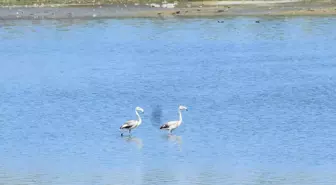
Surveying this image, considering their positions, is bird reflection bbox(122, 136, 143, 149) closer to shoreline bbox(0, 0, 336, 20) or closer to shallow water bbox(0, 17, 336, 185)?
shallow water bbox(0, 17, 336, 185)

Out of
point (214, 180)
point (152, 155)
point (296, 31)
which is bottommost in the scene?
point (214, 180)

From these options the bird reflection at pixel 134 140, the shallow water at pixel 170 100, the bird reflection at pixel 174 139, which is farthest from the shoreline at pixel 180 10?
the bird reflection at pixel 134 140

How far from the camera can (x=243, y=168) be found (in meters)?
17.6

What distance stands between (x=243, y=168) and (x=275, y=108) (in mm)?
5618

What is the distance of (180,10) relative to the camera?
4031 centimetres

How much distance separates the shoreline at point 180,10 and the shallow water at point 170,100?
67cm

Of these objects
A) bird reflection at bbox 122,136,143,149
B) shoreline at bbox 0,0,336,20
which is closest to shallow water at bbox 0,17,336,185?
bird reflection at bbox 122,136,143,149

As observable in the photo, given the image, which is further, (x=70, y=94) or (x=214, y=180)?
(x=70, y=94)

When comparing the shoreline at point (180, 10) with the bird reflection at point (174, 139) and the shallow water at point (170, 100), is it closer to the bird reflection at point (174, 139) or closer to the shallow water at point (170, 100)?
the shallow water at point (170, 100)

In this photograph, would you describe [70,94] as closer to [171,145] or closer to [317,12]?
[171,145]

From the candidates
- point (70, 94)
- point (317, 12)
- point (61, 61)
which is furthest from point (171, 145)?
point (317, 12)

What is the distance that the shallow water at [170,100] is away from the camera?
1784 cm

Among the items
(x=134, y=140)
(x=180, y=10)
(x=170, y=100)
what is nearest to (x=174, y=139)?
(x=134, y=140)

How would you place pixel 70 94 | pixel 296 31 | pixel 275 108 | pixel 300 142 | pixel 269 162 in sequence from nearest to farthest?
pixel 269 162, pixel 300 142, pixel 275 108, pixel 70 94, pixel 296 31
